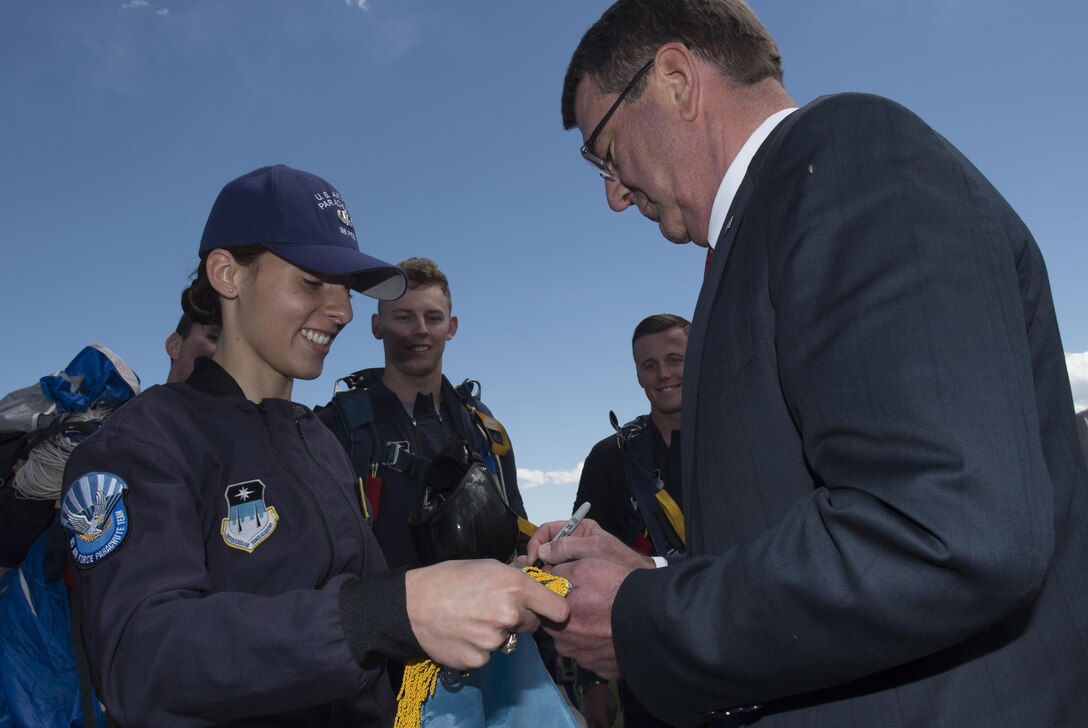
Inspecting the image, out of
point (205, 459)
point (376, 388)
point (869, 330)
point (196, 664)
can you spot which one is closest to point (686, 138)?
point (869, 330)

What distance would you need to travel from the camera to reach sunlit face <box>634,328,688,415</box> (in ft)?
18.8

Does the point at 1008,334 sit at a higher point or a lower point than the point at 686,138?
lower

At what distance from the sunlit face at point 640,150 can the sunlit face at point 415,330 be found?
3138 mm

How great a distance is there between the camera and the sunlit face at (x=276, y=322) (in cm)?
250

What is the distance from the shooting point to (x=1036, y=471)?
110 cm

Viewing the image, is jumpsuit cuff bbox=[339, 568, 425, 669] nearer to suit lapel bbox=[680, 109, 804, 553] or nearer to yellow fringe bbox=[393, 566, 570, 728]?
yellow fringe bbox=[393, 566, 570, 728]

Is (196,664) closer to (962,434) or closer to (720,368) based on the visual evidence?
(720,368)

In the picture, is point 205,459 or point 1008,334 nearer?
point 1008,334

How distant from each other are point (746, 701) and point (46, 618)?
141 inches

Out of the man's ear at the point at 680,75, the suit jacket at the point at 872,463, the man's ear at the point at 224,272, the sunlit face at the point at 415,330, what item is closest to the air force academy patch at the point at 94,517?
the man's ear at the point at 224,272

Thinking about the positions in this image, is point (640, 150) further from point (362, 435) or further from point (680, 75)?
point (362, 435)

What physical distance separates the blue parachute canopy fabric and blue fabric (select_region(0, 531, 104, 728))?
31.9 inches

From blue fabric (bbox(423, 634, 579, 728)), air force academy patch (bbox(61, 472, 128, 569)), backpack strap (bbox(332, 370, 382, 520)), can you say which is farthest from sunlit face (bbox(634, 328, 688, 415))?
air force academy patch (bbox(61, 472, 128, 569))

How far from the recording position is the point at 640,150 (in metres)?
2.12
